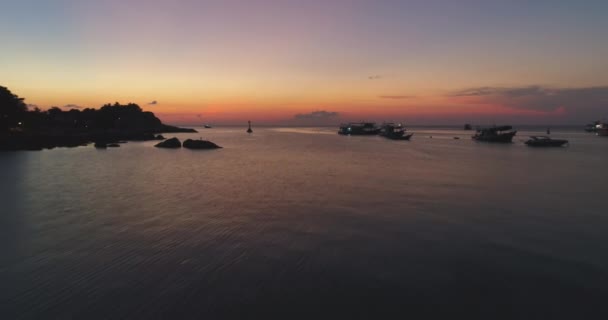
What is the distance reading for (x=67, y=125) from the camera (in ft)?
379

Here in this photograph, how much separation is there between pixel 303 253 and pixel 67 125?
14051cm

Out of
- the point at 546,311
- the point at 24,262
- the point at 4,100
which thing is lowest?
the point at 546,311

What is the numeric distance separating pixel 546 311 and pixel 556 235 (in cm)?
770

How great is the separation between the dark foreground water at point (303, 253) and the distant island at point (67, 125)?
57518 mm

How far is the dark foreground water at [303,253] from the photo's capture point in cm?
799

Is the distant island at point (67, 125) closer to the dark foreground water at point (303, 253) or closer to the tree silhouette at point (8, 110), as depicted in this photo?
the tree silhouette at point (8, 110)

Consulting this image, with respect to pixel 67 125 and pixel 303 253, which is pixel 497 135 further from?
pixel 67 125

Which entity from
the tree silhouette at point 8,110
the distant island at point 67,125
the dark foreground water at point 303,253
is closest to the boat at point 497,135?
the dark foreground water at point 303,253

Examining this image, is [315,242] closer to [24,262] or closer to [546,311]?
[546,311]

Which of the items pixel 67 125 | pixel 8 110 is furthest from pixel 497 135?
pixel 67 125

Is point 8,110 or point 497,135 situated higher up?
point 8,110

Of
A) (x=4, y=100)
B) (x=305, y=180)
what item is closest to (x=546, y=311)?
(x=305, y=180)

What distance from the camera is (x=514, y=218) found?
16078mm

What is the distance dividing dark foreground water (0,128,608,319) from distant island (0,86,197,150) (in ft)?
189
